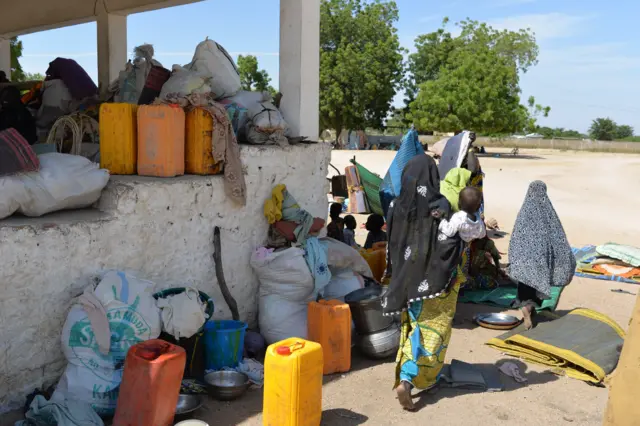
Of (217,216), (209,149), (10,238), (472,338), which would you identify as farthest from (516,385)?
(10,238)

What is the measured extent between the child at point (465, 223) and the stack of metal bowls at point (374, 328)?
1.09 metres

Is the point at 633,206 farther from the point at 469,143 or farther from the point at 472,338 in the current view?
the point at 472,338

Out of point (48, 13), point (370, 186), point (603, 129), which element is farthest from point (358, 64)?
point (603, 129)

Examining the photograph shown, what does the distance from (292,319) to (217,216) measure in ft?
3.35

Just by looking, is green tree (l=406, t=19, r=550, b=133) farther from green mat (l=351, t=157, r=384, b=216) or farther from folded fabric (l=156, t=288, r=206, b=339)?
folded fabric (l=156, t=288, r=206, b=339)

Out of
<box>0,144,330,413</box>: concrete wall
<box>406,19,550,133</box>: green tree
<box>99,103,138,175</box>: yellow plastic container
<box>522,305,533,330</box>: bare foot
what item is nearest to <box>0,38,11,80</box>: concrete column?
<box>99,103,138,175</box>: yellow plastic container

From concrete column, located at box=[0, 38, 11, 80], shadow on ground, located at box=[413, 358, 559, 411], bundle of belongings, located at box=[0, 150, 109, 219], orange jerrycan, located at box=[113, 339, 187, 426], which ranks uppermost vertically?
concrete column, located at box=[0, 38, 11, 80]

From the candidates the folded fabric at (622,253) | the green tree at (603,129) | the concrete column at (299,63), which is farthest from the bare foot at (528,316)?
the green tree at (603,129)

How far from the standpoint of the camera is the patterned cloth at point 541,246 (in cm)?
534

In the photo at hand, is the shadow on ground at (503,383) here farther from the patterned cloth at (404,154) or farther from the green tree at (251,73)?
the green tree at (251,73)

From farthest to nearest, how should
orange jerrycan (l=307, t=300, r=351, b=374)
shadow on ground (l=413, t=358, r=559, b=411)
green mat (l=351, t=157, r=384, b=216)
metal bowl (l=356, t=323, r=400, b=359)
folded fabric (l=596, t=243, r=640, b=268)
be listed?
Answer: green mat (l=351, t=157, r=384, b=216)
folded fabric (l=596, t=243, r=640, b=268)
metal bowl (l=356, t=323, r=400, b=359)
orange jerrycan (l=307, t=300, r=351, b=374)
shadow on ground (l=413, t=358, r=559, b=411)

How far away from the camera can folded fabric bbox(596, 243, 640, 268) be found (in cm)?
790

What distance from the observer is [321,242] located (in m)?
5.39

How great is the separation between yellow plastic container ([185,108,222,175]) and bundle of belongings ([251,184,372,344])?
2.39ft
